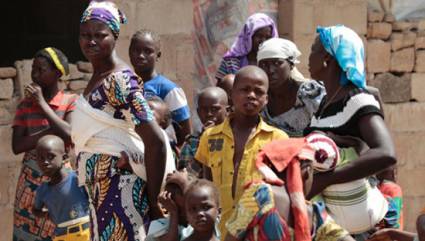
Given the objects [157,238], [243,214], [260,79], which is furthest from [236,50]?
[243,214]

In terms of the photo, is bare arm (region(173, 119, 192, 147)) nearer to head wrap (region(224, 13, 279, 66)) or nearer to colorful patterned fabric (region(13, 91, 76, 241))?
head wrap (region(224, 13, 279, 66))

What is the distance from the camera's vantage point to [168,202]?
13.8 ft

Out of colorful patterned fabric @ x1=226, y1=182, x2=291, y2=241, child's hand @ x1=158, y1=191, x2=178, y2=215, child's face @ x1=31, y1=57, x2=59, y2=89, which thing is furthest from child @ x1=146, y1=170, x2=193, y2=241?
child's face @ x1=31, y1=57, x2=59, y2=89

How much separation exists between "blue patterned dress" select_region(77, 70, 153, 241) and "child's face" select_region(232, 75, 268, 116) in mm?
455

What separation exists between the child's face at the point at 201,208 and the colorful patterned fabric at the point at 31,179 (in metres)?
2.03

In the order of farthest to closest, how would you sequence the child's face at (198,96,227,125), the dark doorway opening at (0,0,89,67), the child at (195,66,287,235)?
the dark doorway opening at (0,0,89,67), the child's face at (198,96,227,125), the child at (195,66,287,235)

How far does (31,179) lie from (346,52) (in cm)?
272

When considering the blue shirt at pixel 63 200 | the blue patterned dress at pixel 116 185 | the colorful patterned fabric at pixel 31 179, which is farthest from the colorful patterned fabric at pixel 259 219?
the colorful patterned fabric at pixel 31 179

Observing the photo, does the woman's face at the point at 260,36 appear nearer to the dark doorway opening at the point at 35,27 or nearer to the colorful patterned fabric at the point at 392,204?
the colorful patterned fabric at the point at 392,204

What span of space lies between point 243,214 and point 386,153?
26.0 inches

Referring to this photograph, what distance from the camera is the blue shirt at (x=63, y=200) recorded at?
18.9 feet

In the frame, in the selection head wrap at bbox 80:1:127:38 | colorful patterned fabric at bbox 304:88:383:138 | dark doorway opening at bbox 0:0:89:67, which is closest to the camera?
colorful patterned fabric at bbox 304:88:383:138

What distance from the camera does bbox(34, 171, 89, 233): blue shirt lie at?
5754mm

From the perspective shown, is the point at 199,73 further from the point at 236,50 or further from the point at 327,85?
the point at 327,85
